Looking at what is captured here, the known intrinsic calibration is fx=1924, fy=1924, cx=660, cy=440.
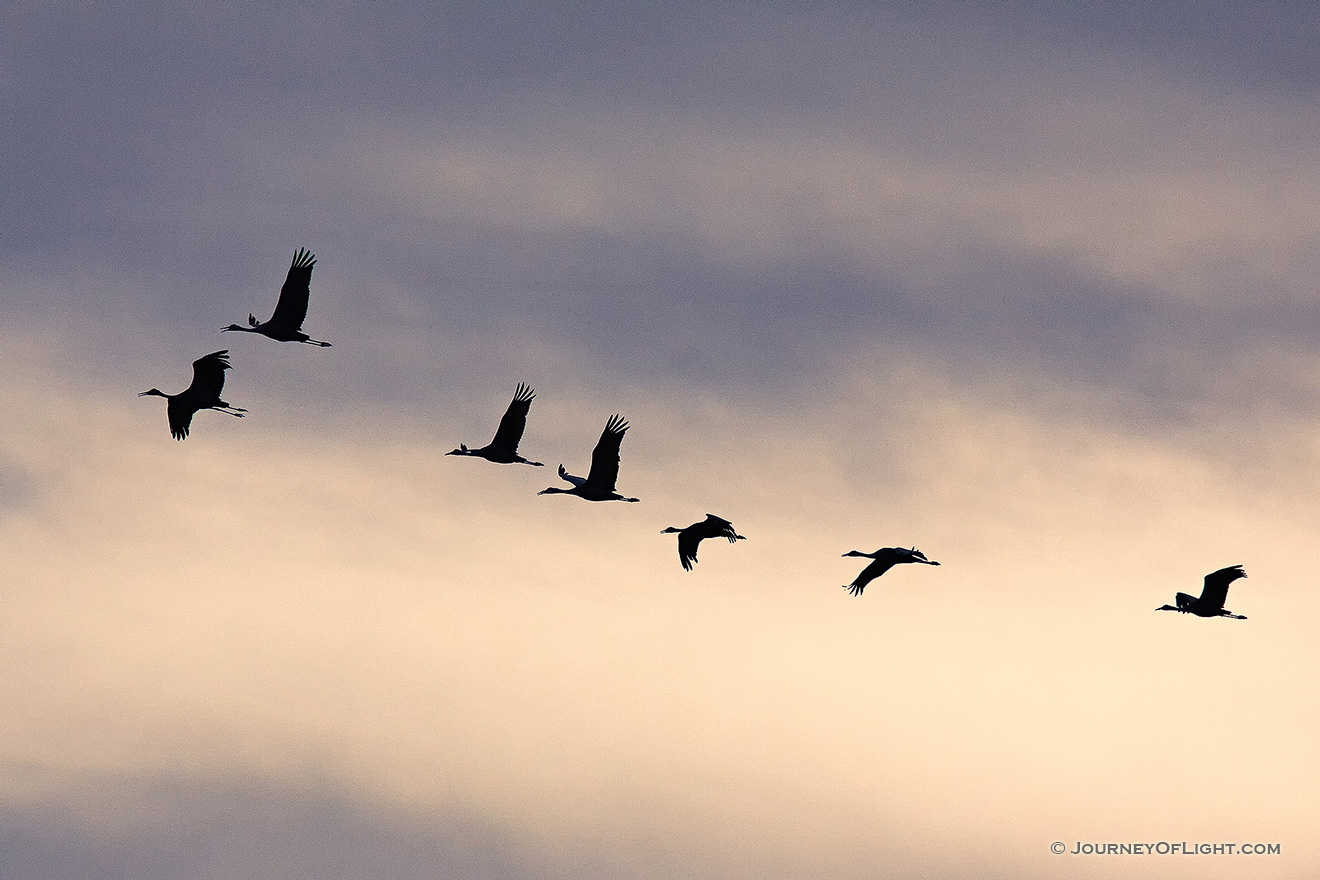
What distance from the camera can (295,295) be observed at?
2680 inches

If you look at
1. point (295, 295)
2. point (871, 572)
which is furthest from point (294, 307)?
point (871, 572)

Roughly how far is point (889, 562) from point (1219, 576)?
11.8 m

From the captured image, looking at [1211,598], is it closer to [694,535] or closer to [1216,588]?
[1216,588]

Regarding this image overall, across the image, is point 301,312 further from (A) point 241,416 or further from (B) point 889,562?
(B) point 889,562

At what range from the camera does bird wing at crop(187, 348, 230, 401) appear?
231 ft

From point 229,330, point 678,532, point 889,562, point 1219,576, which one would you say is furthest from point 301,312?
point 1219,576

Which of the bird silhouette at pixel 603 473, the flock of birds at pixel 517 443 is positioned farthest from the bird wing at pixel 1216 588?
the bird silhouette at pixel 603 473

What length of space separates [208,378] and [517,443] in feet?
38.4

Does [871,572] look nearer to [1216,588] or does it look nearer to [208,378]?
[1216,588]

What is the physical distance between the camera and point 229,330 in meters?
71.6

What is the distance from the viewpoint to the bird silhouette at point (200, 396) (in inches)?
2778

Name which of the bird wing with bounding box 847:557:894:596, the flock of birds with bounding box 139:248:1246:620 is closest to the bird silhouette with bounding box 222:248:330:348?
the flock of birds with bounding box 139:248:1246:620

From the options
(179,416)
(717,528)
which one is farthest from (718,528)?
(179,416)

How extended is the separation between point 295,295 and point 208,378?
5.64 metres
